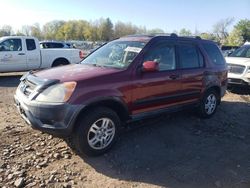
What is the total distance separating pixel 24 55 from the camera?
43.5ft

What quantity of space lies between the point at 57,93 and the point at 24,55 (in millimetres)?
9755

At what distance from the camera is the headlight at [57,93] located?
4215 mm

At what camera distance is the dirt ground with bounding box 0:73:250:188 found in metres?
4.14

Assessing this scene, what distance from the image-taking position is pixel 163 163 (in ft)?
15.3

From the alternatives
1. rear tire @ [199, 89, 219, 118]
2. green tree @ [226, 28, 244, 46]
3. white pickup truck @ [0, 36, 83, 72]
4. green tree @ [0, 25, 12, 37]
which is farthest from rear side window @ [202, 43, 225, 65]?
green tree @ [0, 25, 12, 37]

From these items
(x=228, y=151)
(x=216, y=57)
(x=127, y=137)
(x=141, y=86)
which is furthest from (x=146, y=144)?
(x=216, y=57)

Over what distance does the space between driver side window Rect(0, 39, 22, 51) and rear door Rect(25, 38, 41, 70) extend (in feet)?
Answer: 1.10

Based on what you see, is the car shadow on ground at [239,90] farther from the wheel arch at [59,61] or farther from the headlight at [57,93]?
the headlight at [57,93]

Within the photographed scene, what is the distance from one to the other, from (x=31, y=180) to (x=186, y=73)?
354cm

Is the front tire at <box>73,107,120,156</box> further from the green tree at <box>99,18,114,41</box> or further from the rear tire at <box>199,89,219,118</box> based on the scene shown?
the green tree at <box>99,18,114,41</box>

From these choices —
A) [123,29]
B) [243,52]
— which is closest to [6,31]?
[123,29]

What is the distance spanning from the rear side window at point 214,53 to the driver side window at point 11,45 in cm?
899

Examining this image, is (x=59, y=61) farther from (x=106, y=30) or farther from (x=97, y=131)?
(x=106, y=30)

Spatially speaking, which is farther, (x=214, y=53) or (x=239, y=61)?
(x=239, y=61)
